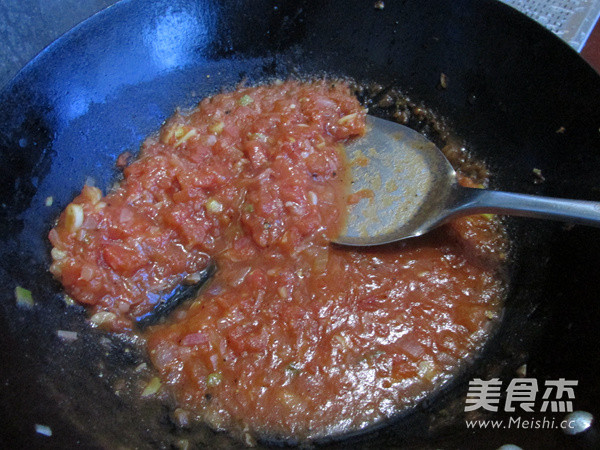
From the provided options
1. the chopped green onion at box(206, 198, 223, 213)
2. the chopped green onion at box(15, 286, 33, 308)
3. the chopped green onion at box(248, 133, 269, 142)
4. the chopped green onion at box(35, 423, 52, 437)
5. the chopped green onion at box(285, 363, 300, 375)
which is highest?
the chopped green onion at box(248, 133, 269, 142)

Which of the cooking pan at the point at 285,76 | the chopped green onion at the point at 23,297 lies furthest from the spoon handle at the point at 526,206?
the chopped green onion at the point at 23,297

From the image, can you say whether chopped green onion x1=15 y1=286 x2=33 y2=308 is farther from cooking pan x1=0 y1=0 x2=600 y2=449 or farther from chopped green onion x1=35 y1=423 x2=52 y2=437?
chopped green onion x1=35 y1=423 x2=52 y2=437

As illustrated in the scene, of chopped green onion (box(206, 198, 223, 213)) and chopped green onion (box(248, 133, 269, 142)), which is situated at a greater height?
chopped green onion (box(248, 133, 269, 142))

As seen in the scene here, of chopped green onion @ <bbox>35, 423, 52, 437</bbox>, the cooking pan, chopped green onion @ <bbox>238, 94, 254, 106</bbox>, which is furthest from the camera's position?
chopped green onion @ <bbox>238, 94, 254, 106</bbox>

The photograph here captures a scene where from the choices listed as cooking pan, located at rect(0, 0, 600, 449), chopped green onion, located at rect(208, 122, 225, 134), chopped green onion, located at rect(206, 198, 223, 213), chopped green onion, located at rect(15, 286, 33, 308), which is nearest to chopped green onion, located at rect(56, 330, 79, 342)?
cooking pan, located at rect(0, 0, 600, 449)

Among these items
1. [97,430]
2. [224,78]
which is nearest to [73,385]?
[97,430]

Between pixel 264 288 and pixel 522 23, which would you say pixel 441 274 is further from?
pixel 522 23

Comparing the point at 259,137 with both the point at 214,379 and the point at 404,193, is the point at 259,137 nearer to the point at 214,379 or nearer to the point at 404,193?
the point at 404,193

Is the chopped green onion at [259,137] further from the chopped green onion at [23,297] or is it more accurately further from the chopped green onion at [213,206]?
the chopped green onion at [23,297]
